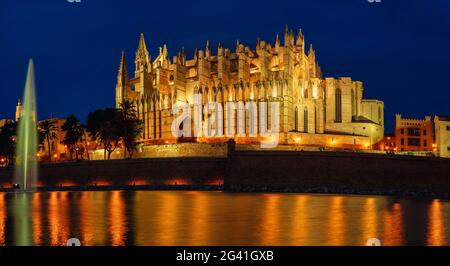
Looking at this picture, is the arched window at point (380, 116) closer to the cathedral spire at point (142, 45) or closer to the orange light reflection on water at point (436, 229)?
the cathedral spire at point (142, 45)

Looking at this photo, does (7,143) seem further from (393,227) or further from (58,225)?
(393,227)

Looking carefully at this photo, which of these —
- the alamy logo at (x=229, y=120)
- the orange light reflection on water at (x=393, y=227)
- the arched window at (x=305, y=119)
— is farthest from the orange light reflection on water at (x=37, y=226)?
the arched window at (x=305, y=119)

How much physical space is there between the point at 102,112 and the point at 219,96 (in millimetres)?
15874

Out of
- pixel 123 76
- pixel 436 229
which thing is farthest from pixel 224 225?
pixel 123 76

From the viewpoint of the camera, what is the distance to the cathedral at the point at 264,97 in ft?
229

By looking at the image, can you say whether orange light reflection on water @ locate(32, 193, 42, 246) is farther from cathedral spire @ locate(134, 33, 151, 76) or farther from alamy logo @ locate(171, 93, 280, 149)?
cathedral spire @ locate(134, 33, 151, 76)

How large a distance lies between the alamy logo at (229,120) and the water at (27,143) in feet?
59.9

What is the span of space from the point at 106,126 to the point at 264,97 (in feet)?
64.2

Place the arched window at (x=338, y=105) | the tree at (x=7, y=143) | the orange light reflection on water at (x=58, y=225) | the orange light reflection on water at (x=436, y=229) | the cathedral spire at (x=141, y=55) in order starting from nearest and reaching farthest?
1. the orange light reflection on water at (x=436, y=229)
2. the orange light reflection on water at (x=58, y=225)
3. the tree at (x=7, y=143)
4. the arched window at (x=338, y=105)
5. the cathedral spire at (x=141, y=55)

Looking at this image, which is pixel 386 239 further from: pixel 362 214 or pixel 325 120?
pixel 325 120

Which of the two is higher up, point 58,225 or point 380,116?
point 380,116

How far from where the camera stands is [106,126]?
205 feet

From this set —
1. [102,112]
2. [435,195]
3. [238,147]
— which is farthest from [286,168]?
[102,112]
